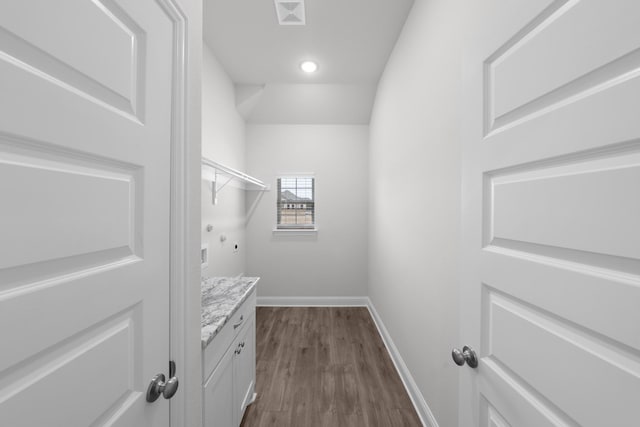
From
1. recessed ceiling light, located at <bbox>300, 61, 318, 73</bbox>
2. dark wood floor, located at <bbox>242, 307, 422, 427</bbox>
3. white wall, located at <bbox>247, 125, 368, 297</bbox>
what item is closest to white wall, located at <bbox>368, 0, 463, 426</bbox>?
dark wood floor, located at <bbox>242, 307, 422, 427</bbox>

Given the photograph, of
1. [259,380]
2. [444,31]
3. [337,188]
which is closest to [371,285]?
[337,188]

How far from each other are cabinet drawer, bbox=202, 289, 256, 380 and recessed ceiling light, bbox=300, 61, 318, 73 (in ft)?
7.85

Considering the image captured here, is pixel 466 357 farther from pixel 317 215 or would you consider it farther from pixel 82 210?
pixel 317 215

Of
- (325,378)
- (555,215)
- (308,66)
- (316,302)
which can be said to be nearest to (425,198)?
(555,215)

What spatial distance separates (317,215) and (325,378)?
2088 mm

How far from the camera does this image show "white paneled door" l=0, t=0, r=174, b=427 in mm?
397

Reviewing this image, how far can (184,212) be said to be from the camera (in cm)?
82

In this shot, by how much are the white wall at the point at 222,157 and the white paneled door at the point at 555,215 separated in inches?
85.4

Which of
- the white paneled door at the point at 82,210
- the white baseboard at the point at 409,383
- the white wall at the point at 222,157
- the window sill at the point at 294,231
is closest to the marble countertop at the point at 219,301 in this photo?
the white paneled door at the point at 82,210

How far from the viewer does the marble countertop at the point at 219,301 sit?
3.62 feet

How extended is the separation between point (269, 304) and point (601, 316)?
3579 millimetres

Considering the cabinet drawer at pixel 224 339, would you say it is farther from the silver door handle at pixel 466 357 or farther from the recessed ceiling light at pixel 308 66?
the recessed ceiling light at pixel 308 66

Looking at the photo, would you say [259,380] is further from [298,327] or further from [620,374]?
[620,374]

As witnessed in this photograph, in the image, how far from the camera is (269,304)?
12.0ft
